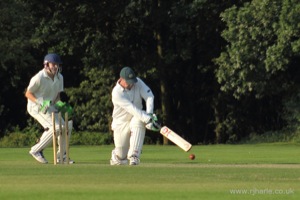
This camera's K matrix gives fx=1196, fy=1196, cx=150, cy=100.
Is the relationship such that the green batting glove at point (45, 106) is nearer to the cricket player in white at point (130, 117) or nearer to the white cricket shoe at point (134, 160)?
the cricket player in white at point (130, 117)

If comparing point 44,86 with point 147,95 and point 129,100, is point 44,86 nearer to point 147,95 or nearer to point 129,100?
point 129,100

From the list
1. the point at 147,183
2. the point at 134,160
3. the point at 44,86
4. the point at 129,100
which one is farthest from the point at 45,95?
the point at 147,183

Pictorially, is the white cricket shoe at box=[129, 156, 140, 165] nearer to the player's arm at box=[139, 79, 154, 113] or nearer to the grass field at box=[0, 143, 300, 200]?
the player's arm at box=[139, 79, 154, 113]

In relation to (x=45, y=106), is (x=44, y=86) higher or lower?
higher

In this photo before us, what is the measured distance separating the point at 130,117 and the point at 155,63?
25.9 metres

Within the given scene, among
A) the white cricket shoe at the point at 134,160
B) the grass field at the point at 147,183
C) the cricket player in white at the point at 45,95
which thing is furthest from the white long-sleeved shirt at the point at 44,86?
the grass field at the point at 147,183

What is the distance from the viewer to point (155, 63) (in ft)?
148

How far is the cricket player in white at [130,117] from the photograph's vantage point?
18938mm

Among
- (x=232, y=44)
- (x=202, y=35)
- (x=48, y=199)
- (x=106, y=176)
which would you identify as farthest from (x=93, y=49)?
(x=48, y=199)

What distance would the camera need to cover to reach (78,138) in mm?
43188

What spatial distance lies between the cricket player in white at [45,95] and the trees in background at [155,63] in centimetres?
2047

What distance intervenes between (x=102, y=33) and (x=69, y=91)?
258cm

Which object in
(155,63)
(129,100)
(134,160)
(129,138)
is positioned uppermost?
(129,100)

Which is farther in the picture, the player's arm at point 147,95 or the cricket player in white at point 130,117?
the player's arm at point 147,95
